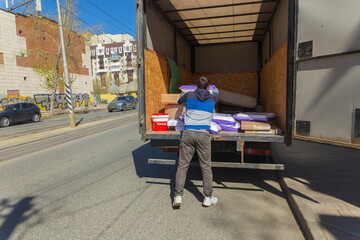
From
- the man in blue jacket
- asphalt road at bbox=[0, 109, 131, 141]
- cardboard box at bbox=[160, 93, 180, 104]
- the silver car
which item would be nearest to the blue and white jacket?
the man in blue jacket

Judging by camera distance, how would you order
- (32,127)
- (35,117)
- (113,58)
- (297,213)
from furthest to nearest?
(113,58) → (35,117) → (32,127) → (297,213)

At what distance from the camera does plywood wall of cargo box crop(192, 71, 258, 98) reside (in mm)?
8156

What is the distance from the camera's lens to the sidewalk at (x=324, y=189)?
2965 mm

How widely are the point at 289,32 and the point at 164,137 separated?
2.38 metres

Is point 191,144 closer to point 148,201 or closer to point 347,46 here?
point 148,201

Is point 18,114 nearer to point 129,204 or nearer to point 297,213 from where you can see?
point 129,204

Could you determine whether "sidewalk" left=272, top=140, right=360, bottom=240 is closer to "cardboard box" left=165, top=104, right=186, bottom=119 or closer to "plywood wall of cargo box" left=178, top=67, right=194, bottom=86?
"cardboard box" left=165, top=104, right=186, bottom=119

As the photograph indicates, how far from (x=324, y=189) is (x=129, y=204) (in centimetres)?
316

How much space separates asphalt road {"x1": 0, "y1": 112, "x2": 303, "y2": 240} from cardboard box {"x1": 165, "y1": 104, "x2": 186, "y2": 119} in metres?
1.30

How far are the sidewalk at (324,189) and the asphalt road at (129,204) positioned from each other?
9.2 inches

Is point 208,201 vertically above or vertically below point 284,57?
below

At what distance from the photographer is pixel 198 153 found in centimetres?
377

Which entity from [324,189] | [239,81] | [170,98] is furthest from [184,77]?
[324,189]

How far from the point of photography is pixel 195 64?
8906 mm
